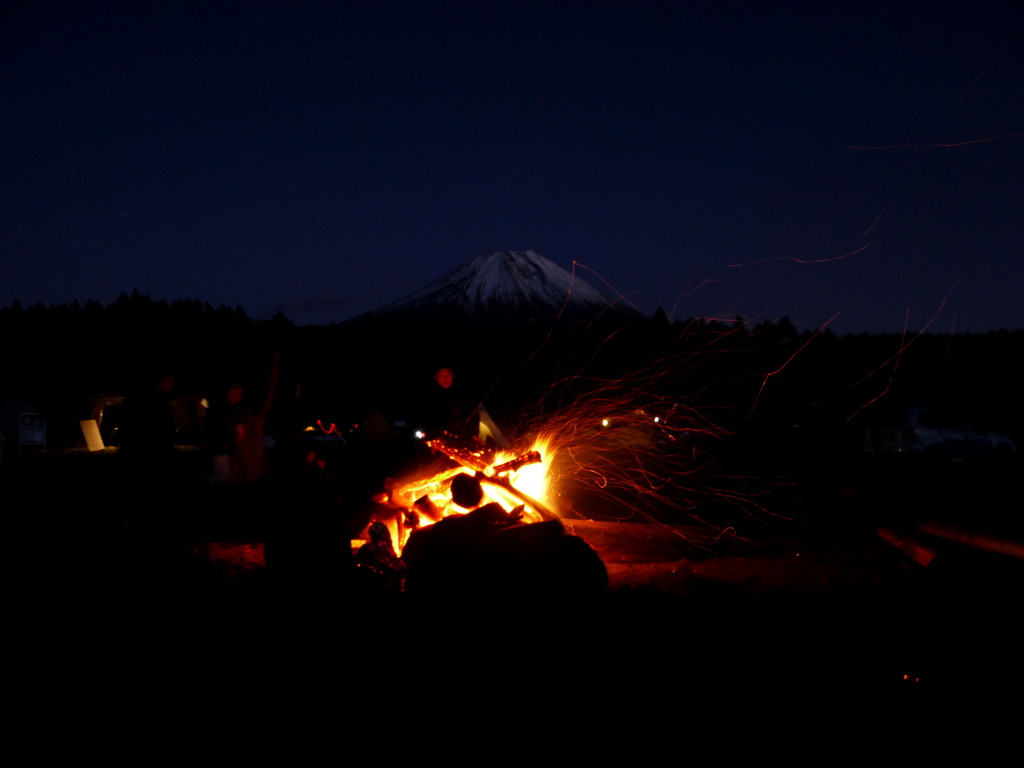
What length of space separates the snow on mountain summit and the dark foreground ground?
26.6 m

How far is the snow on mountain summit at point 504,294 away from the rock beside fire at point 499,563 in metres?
27.9

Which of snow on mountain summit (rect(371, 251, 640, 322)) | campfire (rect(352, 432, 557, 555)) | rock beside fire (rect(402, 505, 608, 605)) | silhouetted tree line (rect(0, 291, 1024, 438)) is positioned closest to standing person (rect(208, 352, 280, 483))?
campfire (rect(352, 432, 557, 555))

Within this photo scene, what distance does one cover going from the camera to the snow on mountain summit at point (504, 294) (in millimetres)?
34000

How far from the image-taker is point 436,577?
14.3 feet

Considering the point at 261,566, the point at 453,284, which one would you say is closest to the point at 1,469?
the point at 261,566

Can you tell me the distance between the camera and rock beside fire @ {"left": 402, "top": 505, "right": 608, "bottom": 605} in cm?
406

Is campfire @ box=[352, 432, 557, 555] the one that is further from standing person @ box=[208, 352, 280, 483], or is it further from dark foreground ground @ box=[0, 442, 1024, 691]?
standing person @ box=[208, 352, 280, 483]

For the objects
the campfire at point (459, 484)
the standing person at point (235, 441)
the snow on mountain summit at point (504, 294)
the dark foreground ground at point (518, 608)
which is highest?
the snow on mountain summit at point (504, 294)

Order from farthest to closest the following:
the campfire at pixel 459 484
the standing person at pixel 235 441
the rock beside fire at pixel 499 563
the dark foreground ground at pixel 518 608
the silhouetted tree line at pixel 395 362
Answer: the silhouetted tree line at pixel 395 362, the standing person at pixel 235 441, the campfire at pixel 459 484, the rock beside fire at pixel 499 563, the dark foreground ground at pixel 518 608

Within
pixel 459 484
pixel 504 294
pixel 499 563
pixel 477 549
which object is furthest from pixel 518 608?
pixel 504 294

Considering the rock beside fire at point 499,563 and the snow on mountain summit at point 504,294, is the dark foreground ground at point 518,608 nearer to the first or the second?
the rock beside fire at point 499,563

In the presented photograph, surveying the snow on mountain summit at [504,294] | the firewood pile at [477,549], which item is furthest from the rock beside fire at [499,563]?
the snow on mountain summit at [504,294]

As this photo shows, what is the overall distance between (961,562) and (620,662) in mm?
2611

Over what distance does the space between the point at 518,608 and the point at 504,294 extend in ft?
108
